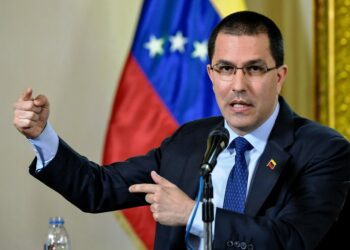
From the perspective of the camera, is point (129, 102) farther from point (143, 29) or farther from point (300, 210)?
point (300, 210)

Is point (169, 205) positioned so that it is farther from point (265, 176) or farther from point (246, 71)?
point (246, 71)

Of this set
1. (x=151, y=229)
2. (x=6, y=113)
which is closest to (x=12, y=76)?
(x=6, y=113)

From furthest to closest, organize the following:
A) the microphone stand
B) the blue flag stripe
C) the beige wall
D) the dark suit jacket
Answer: the beige wall
the blue flag stripe
the dark suit jacket
the microphone stand

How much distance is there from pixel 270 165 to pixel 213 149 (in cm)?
64

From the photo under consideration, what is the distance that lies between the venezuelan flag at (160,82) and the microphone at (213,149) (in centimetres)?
198

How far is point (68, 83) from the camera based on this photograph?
4.26 metres

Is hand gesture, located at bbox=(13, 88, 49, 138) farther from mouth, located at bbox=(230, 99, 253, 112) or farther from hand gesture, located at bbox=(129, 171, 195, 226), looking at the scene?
mouth, located at bbox=(230, 99, 253, 112)

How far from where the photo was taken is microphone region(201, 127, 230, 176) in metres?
1.96

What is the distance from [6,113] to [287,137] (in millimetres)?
2121

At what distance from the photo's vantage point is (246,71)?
2.61 m

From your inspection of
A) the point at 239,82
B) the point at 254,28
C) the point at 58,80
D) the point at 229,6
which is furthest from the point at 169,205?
the point at 58,80

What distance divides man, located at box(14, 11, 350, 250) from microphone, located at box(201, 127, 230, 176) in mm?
367

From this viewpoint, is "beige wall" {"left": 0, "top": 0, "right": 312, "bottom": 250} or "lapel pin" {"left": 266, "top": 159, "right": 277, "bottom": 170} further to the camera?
"beige wall" {"left": 0, "top": 0, "right": 312, "bottom": 250}

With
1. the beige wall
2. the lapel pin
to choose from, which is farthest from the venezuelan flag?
the lapel pin
